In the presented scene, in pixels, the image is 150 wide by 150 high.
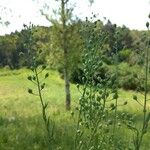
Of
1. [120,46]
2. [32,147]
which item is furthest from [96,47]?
[32,147]

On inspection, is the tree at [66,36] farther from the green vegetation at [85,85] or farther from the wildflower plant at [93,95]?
the wildflower plant at [93,95]

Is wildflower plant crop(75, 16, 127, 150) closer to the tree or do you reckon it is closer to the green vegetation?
the green vegetation

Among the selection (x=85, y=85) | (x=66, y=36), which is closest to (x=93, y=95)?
(x=85, y=85)

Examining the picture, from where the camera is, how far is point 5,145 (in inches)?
439

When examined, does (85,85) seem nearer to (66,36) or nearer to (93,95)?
(93,95)

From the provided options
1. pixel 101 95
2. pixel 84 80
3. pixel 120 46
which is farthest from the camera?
pixel 120 46

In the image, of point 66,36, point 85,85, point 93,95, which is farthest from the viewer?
point 66,36

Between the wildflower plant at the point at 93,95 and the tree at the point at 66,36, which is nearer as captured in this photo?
the wildflower plant at the point at 93,95

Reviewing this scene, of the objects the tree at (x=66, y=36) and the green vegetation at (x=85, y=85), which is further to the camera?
the tree at (x=66, y=36)

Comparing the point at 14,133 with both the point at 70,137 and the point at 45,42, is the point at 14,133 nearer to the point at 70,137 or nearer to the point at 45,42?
the point at 70,137

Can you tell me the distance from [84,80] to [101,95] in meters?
0.28

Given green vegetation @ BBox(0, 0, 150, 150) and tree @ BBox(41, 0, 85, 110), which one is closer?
green vegetation @ BBox(0, 0, 150, 150)

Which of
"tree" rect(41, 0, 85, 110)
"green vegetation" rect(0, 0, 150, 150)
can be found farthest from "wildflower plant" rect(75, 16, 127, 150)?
"tree" rect(41, 0, 85, 110)

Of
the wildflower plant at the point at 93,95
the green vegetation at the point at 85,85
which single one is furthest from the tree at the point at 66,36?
the wildflower plant at the point at 93,95
